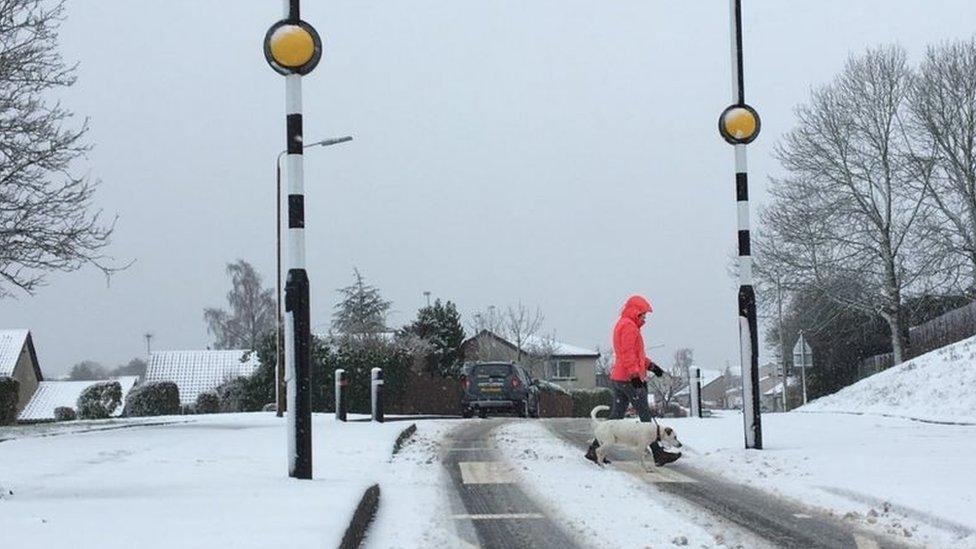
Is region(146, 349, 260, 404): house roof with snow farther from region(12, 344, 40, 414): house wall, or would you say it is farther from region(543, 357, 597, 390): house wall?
region(543, 357, 597, 390): house wall

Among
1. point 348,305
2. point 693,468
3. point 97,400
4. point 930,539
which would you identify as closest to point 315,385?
point 97,400

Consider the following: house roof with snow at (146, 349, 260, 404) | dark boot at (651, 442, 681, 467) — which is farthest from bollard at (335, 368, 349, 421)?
house roof with snow at (146, 349, 260, 404)

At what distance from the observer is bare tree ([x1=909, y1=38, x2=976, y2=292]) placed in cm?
3934

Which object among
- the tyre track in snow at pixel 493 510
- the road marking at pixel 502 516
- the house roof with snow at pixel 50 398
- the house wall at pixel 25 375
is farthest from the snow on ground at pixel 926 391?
the house wall at pixel 25 375

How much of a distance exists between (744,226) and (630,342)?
172 cm

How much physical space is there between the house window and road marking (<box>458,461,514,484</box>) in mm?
75802

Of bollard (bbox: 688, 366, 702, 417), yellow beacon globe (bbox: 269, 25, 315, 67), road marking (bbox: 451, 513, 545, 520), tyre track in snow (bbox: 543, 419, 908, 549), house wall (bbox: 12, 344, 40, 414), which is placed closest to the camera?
tyre track in snow (bbox: 543, 419, 908, 549)

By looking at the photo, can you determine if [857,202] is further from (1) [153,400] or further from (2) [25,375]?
(2) [25,375]

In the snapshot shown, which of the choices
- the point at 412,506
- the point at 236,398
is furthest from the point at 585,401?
the point at 412,506

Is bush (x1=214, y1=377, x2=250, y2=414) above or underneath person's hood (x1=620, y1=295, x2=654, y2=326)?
underneath

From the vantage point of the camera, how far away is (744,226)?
10.7 m

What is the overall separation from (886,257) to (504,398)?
21.5 m

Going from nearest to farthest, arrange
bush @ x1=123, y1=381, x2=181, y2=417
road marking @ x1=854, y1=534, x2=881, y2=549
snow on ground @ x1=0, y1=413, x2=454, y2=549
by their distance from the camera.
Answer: snow on ground @ x1=0, y1=413, x2=454, y2=549
road marking @ x1=854, y1=534, x2=881, y2=549
bush @ x1=123, y1=381, x2=181, y2=417

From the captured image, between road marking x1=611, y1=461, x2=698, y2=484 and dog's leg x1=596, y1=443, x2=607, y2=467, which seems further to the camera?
dog's leg x1=596, y1=443, x2=607, y2=467
